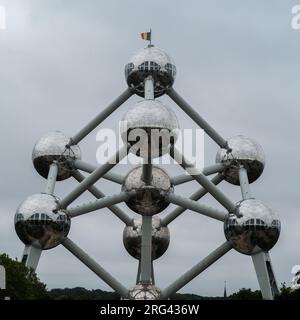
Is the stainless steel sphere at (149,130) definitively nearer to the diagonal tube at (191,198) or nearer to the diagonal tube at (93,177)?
the diagonal tube at (93,177)

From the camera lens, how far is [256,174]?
81.8ft

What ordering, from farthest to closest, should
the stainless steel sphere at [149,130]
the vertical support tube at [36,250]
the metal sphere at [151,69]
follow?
the metal sphere at [151,69] < the vertical support tube at [36,250] < the stainless steel sphere at [149,130]

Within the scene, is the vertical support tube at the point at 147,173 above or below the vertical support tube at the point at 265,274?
above

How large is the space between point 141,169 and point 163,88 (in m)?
3.29

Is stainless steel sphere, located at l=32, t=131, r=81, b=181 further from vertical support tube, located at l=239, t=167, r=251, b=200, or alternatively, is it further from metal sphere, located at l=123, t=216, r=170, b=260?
vertical support tube, located at l=239, t=167, r=251, b=200

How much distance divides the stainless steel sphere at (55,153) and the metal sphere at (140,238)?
2863 millimetres

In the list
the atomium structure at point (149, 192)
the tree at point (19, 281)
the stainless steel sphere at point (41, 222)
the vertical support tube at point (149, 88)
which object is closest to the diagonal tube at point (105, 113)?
the atomium structure at point (149, 192)

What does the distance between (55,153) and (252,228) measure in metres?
7.17

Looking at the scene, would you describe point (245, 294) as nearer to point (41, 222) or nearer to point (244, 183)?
point (244, 183)

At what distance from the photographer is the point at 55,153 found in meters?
24.3

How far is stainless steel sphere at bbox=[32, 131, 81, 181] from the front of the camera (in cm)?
2436

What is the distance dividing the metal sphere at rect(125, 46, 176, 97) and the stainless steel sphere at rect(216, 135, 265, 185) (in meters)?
2.95

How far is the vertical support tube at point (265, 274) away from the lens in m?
22.3
